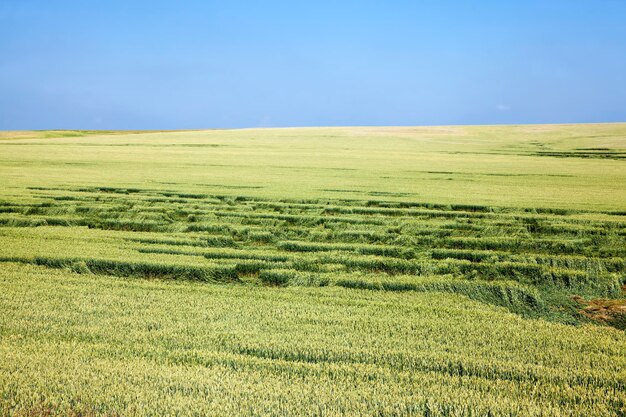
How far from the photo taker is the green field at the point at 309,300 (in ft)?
18.4

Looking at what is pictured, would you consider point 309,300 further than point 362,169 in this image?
No

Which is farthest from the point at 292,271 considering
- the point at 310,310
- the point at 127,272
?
the point at 127,272

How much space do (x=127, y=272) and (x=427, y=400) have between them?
285 inches

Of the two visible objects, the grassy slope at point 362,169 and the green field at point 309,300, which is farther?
the grassy slope at point 362,169

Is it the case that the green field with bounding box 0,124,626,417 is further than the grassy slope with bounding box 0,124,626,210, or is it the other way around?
the grassy slope with bounding box 0,124,626,210

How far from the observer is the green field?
18.4 feet

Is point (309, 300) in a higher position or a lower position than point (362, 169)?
lower

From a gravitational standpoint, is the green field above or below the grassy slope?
below

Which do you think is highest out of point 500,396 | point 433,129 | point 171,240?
point 433,129

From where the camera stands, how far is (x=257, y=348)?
264 inches

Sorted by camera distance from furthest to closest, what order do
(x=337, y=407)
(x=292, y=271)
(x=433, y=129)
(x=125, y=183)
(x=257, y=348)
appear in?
(x=433, y=129)
(x=125, y=183)
(x=292, y=271)
(x=257, y=348)
(x=337, y=407)

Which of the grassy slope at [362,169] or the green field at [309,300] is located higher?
the grassy slope at [362,169]

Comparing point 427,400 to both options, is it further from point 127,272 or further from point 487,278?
point 127,272

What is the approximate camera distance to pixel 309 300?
8.98 metres
